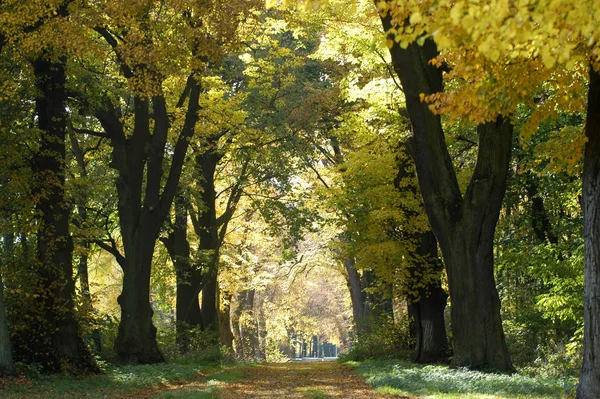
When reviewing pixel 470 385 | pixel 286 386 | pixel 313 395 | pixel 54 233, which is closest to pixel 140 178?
pixel 54 233

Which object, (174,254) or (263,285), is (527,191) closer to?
(174,254)

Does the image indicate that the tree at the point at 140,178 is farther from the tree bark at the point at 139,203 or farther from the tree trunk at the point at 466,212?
the tree trunk at the point at 466,212

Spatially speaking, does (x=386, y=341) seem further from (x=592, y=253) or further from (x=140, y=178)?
(x=592, y=253)

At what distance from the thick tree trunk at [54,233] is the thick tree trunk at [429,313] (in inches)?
349

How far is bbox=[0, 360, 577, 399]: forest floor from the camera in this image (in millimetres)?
11266

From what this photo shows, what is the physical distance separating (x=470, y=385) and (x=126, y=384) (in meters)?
6.80

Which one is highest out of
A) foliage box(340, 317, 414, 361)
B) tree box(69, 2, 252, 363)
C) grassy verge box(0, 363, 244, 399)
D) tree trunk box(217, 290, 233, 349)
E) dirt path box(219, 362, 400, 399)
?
tree box(69, 2, 252, 363)

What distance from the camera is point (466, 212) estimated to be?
47.0ft

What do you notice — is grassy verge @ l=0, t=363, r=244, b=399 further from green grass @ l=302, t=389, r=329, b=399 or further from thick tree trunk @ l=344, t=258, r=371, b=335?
thick tree trunk @ l=344, t=258, r=371, b=335

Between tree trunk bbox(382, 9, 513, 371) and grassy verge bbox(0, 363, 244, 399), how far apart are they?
5137 mm

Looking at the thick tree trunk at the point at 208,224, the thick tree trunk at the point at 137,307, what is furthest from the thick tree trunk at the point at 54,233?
the thick tree trunk at the point at 208,224

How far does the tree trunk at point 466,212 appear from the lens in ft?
46.2

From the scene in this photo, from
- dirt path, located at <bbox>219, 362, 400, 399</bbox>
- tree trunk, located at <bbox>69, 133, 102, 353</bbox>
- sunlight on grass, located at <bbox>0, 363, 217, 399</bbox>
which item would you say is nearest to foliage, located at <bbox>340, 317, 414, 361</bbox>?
dirt path, located at <bbox>219, 362, 400, 399</bbox>

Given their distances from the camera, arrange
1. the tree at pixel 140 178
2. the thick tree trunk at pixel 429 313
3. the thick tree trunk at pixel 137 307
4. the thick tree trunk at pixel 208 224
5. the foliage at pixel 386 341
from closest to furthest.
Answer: the tree at pixel 140 178 → the thick tree trunk at pixel 137 307 → the thick tree trunk at pixel 429 313 → the foliage at pixel 386 341 → the thick tree trunk at pixel 208 224
